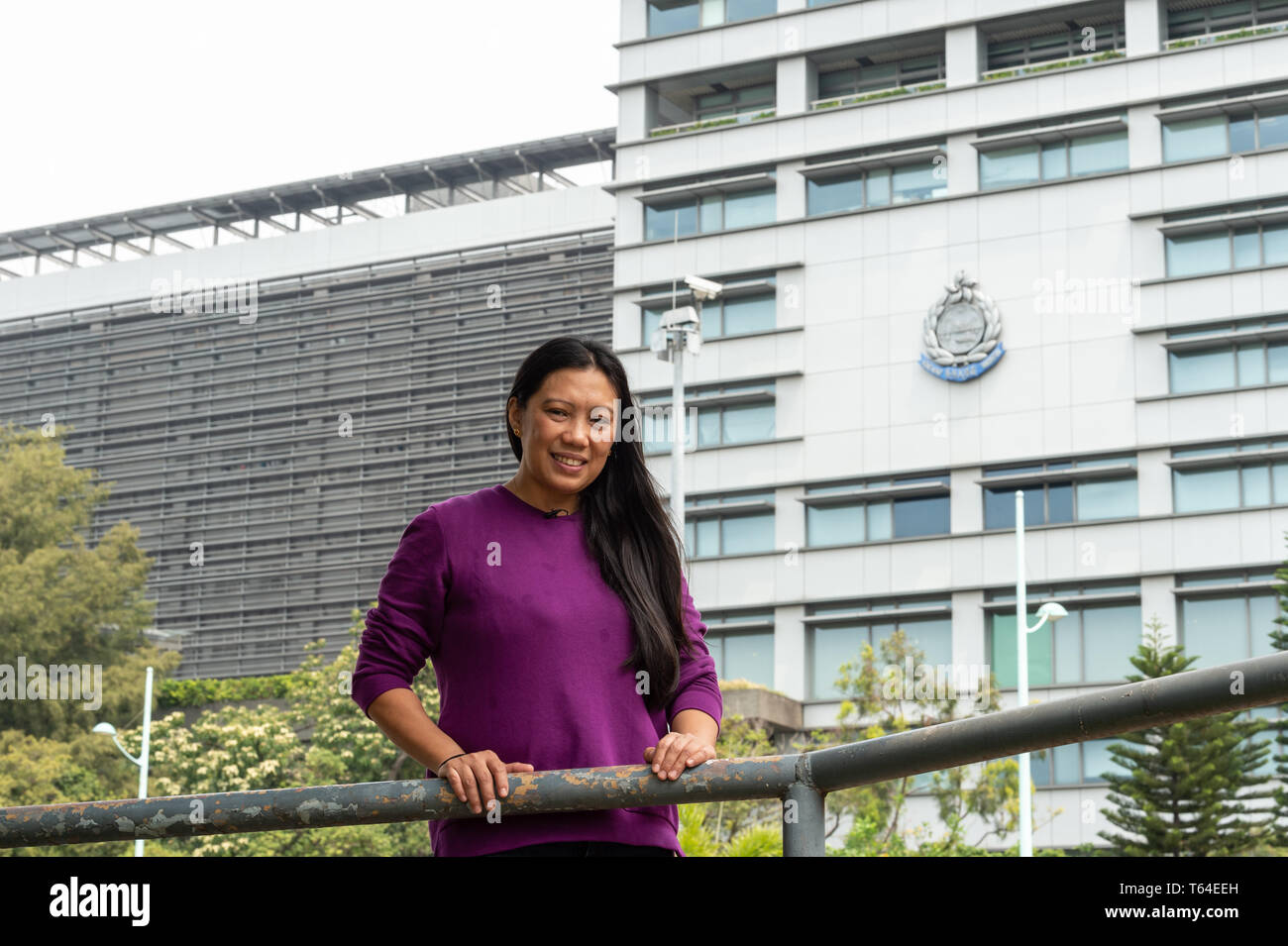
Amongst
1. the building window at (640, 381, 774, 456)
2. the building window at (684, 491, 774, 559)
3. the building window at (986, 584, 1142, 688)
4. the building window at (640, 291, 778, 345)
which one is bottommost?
the building window at (986, 584, 1142, 688)

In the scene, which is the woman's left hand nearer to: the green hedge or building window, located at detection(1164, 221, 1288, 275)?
building window, located at detection(1164, 221, 1288, 275)

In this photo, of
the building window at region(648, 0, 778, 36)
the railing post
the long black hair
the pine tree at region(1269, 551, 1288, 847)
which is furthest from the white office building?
the railing post

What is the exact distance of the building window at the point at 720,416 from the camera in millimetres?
46562

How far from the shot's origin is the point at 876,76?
1927 inches

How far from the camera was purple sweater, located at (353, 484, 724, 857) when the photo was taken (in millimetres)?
3156

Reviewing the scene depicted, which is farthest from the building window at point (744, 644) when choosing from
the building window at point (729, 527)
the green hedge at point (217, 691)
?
the green hedge at point (217, 691)

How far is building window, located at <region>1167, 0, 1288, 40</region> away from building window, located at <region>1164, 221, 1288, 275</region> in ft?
19.0

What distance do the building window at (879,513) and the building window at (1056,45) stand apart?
11.9 m

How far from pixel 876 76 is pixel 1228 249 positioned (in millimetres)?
11701

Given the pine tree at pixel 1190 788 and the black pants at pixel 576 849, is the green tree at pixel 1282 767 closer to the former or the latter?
the pine tree at pixel 1190 788

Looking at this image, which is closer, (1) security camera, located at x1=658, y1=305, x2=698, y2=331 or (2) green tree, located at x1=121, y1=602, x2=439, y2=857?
(1) security camera, located at x1=658, y1=305, x2=698, y2=331

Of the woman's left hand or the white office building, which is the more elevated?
the white office building

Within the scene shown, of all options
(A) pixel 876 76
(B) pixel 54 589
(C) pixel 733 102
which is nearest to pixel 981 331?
(A) pixel 876 76

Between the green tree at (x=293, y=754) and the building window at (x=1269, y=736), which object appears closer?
the building window at (x=1269, y=736)
